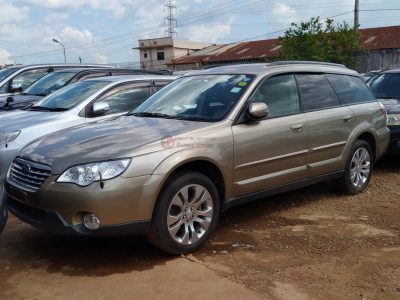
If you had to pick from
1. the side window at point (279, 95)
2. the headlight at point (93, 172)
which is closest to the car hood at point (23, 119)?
the headlight at point (93, 172)

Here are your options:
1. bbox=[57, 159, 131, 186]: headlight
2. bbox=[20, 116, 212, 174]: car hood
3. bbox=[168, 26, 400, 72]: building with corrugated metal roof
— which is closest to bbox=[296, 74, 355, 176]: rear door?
bbox=[20, 116, 212, 174]: car hood

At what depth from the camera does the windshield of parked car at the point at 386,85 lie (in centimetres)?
863

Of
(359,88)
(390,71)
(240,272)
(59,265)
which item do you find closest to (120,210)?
(59,265)

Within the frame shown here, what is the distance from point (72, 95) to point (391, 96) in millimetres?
5406

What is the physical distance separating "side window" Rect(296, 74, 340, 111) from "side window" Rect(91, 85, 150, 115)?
2718 mm

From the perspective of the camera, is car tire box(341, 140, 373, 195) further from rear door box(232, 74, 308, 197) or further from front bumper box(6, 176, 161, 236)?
front bumper box(6, 176, 161, 236)

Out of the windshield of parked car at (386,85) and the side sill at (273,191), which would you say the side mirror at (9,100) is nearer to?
the side sill at (273,191)

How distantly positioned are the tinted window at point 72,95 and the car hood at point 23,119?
28cm

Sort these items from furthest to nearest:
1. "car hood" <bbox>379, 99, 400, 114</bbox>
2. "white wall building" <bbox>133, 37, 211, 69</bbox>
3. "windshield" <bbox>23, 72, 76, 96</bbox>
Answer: "white wall building" <bbox>133, 37, 211, 69</bbox>
"windshield" <bbox>23, 72, 76, 96</bbox>
"car hood" <bbox>379, 99, 400, 114</bbox>

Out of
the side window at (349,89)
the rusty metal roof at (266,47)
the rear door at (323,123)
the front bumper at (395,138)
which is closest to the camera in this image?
the rear door at (323,123)

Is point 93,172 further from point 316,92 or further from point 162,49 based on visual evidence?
point 162,49

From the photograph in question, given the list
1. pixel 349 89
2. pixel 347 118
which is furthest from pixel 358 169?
pixel 349 89

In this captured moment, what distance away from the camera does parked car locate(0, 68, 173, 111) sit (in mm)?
8562

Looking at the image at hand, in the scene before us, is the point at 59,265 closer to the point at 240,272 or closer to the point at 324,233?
the point at 240,272
